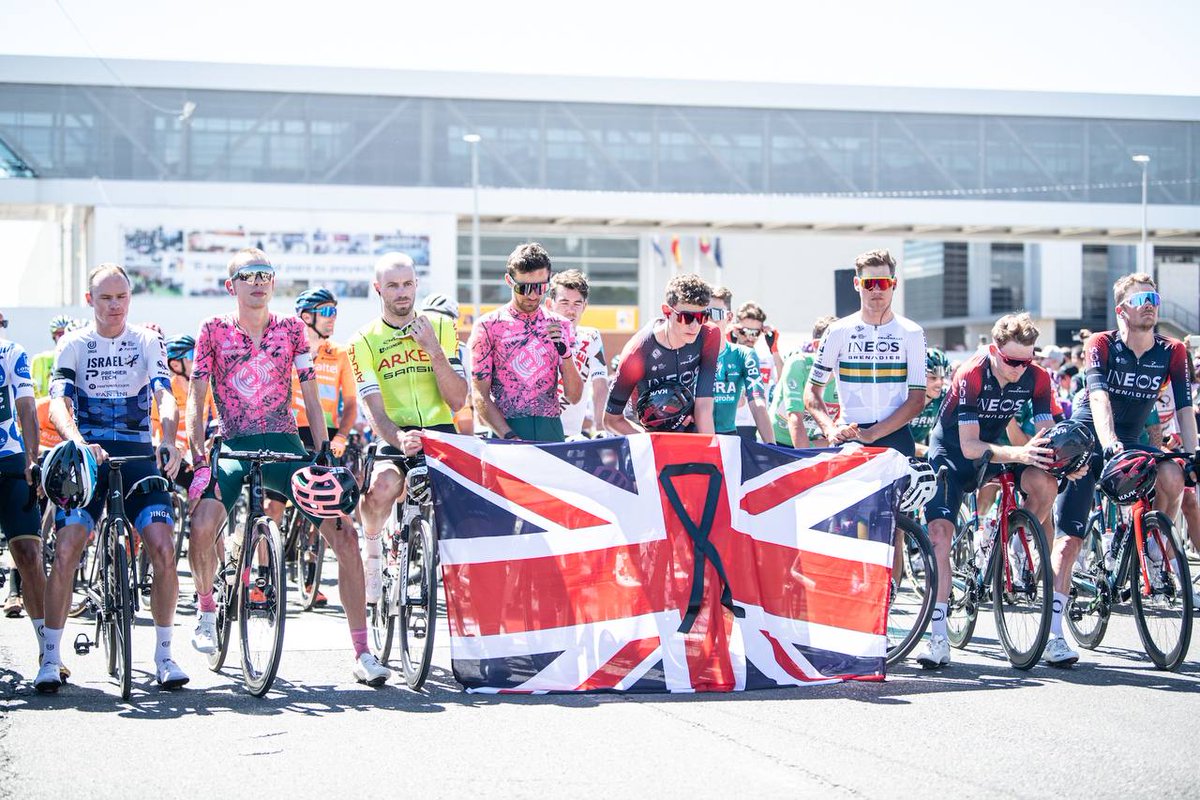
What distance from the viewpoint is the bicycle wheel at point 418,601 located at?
7176 millimetres

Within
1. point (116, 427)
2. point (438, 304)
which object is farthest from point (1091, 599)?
point (116, 427)

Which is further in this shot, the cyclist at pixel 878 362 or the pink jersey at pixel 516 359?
the cyclist at pixel 878 362

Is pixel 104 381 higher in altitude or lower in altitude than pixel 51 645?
higher

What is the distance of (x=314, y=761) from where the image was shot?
570cm

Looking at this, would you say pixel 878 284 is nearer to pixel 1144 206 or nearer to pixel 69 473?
pixel 69 473

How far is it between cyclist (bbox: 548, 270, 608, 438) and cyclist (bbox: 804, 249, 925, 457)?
202 cm

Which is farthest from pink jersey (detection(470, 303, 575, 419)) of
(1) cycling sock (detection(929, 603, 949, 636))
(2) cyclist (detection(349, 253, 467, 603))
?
(1) cycling sock (detection(929, 603, 949, 636))

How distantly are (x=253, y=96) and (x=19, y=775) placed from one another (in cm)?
4282

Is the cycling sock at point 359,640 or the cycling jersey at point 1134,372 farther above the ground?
the cycling jersey at point 1134,372

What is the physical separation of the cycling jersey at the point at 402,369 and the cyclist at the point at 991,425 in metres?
2.91

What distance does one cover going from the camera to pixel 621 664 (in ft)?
23.9

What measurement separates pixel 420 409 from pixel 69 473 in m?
1.81

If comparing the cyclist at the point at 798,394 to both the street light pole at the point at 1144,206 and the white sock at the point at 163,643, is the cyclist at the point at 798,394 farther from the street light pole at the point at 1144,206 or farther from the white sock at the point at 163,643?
the street light pole at the point at 1144,206

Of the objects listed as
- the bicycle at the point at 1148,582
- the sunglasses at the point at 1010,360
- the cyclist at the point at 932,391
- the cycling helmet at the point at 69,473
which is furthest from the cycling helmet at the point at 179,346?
the bicycle at the point at 1148,582
